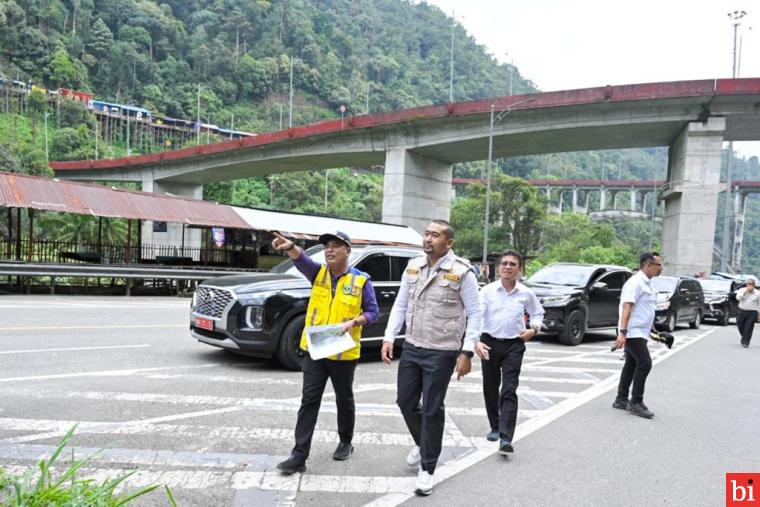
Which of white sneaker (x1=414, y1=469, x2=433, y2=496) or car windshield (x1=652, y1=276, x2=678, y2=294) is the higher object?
car windshield (x1=652, y1=276, x2=678, y2=294)

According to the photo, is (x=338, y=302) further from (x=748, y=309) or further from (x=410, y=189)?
(x=410, y=189)

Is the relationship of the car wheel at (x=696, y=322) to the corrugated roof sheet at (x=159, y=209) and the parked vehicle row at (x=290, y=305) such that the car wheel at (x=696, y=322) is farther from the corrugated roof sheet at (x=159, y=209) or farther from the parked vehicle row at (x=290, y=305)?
the corrugated roof sheet at (x=159, y=209)

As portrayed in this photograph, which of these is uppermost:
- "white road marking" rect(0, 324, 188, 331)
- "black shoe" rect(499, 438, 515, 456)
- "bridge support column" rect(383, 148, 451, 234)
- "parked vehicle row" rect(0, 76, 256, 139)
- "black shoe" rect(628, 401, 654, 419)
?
"parked vehicle row" rect(0, 76, 256, 139)

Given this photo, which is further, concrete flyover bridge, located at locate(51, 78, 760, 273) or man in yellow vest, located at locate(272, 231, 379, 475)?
concrete flyover bridge, located at locate(51, 78, 760, 273)

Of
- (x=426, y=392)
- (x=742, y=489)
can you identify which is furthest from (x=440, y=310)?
(x=742, y=489)

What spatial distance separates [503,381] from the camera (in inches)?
200

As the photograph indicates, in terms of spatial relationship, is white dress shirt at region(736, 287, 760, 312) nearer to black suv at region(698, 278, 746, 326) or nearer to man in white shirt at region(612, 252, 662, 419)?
black suv at region(698, 278, 746, 326)

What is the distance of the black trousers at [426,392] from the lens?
4.01m

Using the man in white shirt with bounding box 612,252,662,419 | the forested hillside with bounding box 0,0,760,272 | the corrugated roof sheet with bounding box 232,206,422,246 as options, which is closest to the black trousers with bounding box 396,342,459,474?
the man in white shirt with bounding box 612,252,662,419

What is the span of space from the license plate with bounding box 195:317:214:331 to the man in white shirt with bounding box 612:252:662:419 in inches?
206

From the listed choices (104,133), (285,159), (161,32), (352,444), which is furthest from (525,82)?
(352,444)

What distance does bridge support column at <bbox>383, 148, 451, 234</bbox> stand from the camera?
35094 millimetres

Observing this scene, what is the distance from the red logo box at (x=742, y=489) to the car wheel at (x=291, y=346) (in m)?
5.22

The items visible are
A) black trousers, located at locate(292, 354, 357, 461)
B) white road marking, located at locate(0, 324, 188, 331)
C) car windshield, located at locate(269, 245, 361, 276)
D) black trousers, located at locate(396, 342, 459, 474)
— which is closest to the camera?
black trousers, located at locate(396, 342, 459, 474)
